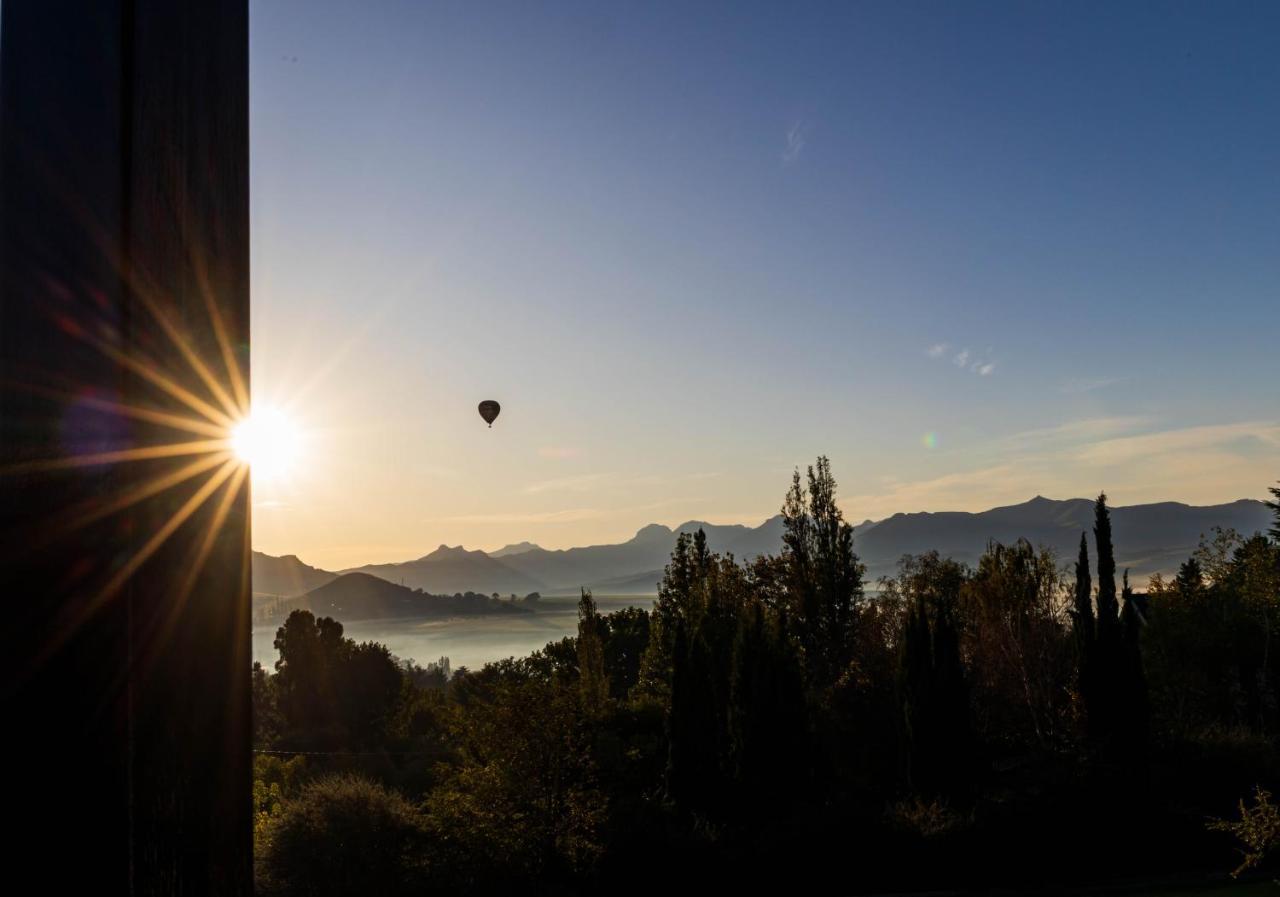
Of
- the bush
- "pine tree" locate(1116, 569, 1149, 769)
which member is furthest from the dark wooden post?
"pine tree" locate(1116, 569, 1149, 769)

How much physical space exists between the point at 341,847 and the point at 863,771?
47.2 feet

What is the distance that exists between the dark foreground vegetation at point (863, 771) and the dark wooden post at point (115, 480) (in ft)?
46.9

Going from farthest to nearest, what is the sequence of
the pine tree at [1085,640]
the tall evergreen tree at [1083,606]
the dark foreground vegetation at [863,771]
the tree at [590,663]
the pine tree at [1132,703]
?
the tree at [590,663]
the tall evergreen tree at [1083,606]
the pine tree at [1085,640]
the pine tree at [1132,703]
the dark foreground vegetation at [863,771]

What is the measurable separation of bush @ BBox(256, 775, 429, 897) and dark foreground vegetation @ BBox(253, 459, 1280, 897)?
0.05m

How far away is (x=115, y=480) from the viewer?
66 cm

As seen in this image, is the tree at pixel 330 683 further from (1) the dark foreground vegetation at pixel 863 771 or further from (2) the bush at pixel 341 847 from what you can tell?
(2) the bush at pixel 341 847

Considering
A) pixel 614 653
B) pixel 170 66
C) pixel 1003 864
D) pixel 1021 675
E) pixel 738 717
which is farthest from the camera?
pixel 614 653

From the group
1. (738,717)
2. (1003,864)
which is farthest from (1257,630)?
(738,717)

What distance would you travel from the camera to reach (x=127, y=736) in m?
0.63

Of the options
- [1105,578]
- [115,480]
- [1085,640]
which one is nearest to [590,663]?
[1085,640]

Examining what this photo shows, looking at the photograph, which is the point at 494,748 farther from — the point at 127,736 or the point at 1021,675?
the point at 127,736

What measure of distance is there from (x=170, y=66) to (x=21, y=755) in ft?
1.76

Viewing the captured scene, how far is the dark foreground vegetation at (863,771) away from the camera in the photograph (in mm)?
19703

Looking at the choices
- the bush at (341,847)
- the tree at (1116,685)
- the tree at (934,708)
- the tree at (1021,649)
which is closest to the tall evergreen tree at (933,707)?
the tree at (934,708)
